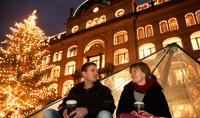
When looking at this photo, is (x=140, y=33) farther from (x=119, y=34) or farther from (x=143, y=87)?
(x=143, y=87)

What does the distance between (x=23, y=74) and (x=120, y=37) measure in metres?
13.0

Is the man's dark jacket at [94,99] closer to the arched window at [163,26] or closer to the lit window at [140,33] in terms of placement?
the lit window at [140,33]

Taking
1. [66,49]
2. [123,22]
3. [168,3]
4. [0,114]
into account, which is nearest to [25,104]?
[0,114]

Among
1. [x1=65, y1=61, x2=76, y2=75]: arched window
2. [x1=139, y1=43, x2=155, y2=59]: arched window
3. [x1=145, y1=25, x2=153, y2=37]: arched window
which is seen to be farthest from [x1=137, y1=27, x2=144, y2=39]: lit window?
[x1=65, y1=61, x2=76, y2=75]: arched window

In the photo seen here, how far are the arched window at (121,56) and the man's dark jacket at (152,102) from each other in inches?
593

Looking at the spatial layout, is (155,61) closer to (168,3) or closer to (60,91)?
(168,3)

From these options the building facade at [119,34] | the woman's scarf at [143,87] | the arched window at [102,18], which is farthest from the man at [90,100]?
the arched window at [102,18]

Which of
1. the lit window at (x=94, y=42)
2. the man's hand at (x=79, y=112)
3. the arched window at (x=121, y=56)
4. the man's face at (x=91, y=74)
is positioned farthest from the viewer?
the lit window at (x=94, y=42)

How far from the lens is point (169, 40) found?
52.4 feet

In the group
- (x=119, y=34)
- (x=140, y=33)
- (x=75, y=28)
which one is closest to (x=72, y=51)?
(x=75, y=28)

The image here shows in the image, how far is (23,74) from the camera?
11.1 metres

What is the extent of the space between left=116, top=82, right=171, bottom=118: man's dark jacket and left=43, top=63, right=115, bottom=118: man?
312 mm

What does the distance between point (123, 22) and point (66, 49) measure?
34.9 feet

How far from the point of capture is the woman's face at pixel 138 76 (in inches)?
104
